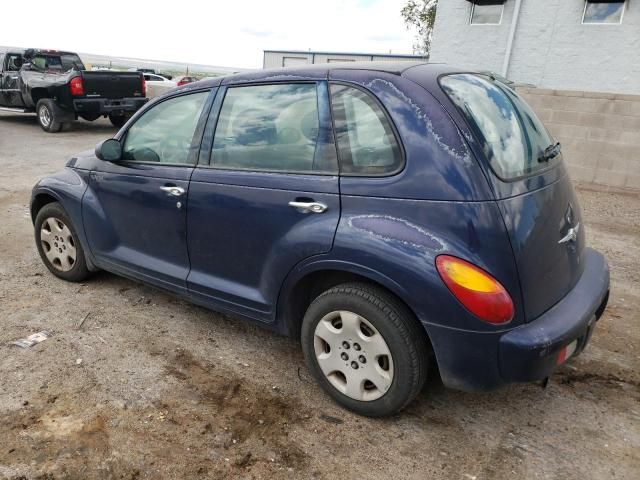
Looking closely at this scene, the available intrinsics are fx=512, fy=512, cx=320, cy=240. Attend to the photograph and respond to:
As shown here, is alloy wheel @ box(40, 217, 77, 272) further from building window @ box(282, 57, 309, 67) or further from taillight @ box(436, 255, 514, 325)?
building window @ box(282, 57, 309, 67)

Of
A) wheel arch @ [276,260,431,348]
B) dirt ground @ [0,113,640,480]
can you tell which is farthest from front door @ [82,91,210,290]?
wheel arch @ [276,260,431,348]

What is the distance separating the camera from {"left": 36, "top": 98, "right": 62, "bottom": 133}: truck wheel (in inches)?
487

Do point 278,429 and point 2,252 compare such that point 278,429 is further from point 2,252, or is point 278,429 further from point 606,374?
point 2,252

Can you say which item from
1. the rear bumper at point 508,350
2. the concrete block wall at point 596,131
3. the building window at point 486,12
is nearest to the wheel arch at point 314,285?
the rear bumper at point 508,350

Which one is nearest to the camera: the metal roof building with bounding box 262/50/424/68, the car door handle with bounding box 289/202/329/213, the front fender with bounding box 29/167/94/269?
the car door handle with bounding box 289/202/329/213

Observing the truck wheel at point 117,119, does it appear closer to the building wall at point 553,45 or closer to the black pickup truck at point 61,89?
the black pickup truck at point 61,89

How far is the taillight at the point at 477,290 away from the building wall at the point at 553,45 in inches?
505

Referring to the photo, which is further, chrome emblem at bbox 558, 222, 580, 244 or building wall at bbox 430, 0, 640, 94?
building wall at bbox 430, 0, 640, 94

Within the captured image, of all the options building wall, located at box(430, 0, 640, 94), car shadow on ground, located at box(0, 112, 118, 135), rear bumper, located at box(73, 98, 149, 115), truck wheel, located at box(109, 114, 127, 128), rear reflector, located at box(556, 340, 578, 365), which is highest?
building wall, located at box(430, 0, 640, 94)

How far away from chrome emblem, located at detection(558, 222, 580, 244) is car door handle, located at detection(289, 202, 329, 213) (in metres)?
1.14

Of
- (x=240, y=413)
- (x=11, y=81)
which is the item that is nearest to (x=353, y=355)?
(x=240, y=413)

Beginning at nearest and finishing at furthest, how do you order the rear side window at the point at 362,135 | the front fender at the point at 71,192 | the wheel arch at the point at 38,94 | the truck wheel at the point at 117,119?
1. the rear side window at the point at 362,135
2. the front fender at the point at 71,192
3. the wheel arch at the point at 38,94
4. the truck wheel at the point at 117,119

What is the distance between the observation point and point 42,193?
4027mm

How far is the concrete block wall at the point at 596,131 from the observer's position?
23.8ft
